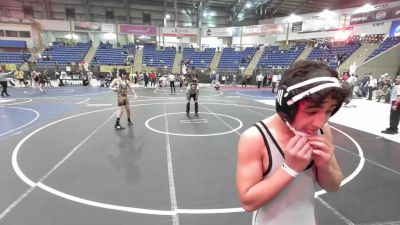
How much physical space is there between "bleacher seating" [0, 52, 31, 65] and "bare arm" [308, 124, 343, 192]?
134ft

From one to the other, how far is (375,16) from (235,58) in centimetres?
1772

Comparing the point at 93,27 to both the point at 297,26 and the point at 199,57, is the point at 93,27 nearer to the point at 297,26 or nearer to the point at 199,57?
the point at 199,57

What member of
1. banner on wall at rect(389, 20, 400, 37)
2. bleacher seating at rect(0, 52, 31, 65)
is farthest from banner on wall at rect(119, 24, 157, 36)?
banner on wall at rect(389, 20, 400, 37)

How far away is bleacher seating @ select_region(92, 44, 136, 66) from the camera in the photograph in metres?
37.0

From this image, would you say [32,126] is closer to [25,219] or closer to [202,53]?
[25,219]

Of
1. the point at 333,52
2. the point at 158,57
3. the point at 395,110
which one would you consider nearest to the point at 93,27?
the point at 158,57

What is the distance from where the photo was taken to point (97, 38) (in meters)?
43.2

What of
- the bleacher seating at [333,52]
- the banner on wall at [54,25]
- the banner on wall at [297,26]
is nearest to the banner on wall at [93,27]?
the banner on wall at [54,25]

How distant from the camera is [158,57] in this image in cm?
4000

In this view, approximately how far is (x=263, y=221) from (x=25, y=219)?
420 centimetres

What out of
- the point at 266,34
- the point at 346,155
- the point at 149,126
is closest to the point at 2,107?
the point at 149,126

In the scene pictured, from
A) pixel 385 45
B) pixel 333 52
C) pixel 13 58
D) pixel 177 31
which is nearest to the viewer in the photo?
pixel 385 45

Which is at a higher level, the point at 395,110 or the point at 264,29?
the point at 264,29

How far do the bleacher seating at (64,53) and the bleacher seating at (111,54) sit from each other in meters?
2.19
